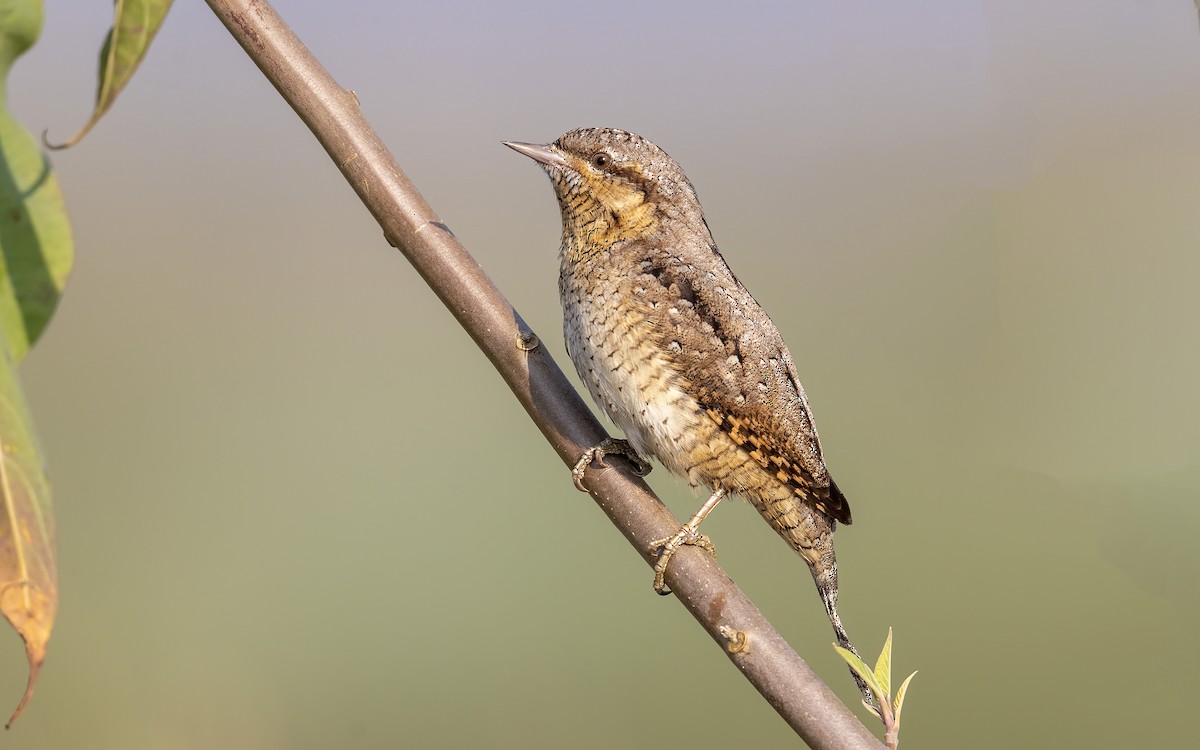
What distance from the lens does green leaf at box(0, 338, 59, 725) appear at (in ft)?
1.89

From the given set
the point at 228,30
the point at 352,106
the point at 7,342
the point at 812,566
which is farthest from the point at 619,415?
the point at 7,342

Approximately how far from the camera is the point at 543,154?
1874mm

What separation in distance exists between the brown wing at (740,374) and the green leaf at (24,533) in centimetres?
127

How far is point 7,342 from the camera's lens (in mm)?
617

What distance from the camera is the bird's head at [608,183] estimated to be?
1889 mm

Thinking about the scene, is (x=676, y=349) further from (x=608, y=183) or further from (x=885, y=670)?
(x=885, y=670)

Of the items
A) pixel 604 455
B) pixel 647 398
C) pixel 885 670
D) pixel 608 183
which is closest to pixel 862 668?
pixel 885 670

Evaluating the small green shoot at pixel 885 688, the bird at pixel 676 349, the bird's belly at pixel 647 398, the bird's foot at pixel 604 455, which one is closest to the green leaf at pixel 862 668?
the small green shoot at pixel 885 688

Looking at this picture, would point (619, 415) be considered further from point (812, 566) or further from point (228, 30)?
point (228, 30)

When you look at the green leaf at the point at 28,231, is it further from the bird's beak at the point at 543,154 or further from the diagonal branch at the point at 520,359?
the bird's beak at the point at 543,154

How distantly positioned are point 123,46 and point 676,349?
49.1 inches

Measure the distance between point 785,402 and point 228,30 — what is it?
45.2 inches

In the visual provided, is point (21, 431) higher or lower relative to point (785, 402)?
higher

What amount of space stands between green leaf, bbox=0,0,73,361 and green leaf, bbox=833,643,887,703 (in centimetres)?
79
